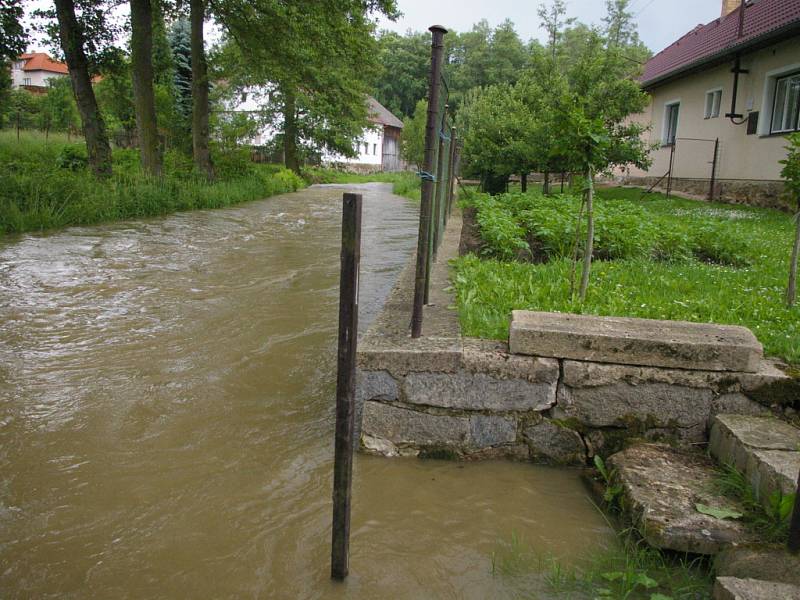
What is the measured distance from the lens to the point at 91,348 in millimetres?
4957

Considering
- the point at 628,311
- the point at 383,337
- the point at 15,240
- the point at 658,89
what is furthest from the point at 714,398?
the point at 658,89

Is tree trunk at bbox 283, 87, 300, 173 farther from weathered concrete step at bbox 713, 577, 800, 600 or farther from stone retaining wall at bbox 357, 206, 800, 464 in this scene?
weathered concrete step at bbox 713, 577, 800, 600

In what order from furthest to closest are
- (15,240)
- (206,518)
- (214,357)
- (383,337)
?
1. (15,240)
2. (214,357)
3. (383,337)
4. (206,518)

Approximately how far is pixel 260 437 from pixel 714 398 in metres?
2.42

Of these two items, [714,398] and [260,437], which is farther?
[260,437]

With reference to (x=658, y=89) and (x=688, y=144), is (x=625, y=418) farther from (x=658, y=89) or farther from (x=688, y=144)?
(x=658, y=89)

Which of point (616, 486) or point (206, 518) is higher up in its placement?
point (616, 486)

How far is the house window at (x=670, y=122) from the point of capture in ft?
64.4

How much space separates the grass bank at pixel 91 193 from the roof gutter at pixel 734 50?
42.0 feet

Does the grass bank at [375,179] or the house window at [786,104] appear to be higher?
the house window at [786,104]

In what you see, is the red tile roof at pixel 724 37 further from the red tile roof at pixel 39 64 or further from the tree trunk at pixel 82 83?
the red tile roof at pixel 39 64

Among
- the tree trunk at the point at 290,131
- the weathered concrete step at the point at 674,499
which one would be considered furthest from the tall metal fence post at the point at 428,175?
the tree trunk at the point at 290,131

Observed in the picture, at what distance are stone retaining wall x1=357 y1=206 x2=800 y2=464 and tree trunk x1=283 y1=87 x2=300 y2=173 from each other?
29080 millimetres

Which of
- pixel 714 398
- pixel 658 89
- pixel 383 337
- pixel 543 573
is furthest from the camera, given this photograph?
pixel 658 89
